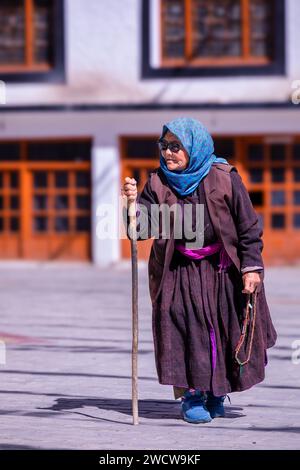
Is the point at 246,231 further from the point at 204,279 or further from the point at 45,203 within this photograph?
the point at 45,203

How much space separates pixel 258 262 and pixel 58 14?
1730cm

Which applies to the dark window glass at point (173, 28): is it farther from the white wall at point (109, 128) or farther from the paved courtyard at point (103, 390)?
the paved courtyard at point (103, 390)

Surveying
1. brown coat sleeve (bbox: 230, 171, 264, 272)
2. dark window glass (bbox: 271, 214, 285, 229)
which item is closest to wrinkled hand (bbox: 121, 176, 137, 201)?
brown coat sleeve (bbox: 230, 171, 264, 272)

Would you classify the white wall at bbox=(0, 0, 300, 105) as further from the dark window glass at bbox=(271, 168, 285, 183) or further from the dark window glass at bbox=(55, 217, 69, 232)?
the dark window glass at bbox=(55, 217, 69, 232)

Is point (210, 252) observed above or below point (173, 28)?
below

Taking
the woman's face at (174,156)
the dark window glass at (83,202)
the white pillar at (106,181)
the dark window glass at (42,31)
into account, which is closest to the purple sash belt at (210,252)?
the woman's face at (174,156)

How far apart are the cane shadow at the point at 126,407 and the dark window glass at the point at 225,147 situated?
15.2m

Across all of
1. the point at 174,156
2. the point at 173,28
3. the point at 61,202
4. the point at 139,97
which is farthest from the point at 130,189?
the point at 61,202

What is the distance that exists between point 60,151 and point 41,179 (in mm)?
702

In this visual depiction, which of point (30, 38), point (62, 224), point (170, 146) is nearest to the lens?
point (170, 146)

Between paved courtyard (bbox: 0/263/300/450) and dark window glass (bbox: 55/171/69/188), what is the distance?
25.7ft

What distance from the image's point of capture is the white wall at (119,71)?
75.0 ft

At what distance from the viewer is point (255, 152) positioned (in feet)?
76.2

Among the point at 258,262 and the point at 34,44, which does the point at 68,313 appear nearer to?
the point at 258,262
